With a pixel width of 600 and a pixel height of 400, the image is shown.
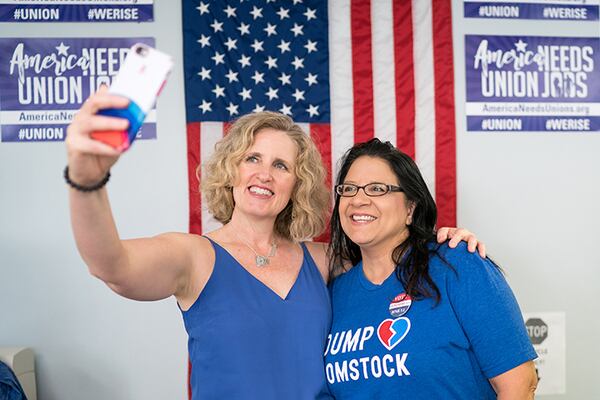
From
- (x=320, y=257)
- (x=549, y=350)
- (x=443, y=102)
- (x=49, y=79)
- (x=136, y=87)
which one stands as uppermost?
(x=49, y=79)

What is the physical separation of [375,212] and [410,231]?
6.9 inches

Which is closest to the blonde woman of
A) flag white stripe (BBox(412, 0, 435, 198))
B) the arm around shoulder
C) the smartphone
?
the smartphone

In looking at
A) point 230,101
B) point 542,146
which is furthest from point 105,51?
point 542,146

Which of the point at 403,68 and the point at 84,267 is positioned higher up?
the point at 403,68

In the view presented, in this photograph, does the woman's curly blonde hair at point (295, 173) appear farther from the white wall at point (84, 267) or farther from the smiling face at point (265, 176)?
the white wall at point (84, 267)

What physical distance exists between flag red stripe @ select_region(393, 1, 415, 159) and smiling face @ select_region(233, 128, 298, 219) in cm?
103

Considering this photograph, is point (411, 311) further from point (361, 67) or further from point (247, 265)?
point (361, 67)

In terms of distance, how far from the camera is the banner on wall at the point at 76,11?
251cm

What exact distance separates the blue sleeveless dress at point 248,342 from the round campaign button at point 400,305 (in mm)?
237

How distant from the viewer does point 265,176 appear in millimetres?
1719

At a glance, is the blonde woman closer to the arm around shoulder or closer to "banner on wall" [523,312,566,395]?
the arm around shoulder

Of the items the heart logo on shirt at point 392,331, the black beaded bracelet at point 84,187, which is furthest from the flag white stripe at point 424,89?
the black beaded bracelet at point 84,187

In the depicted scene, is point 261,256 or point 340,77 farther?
point 340,77

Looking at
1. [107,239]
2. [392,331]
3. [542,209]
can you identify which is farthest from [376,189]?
[542,209]
